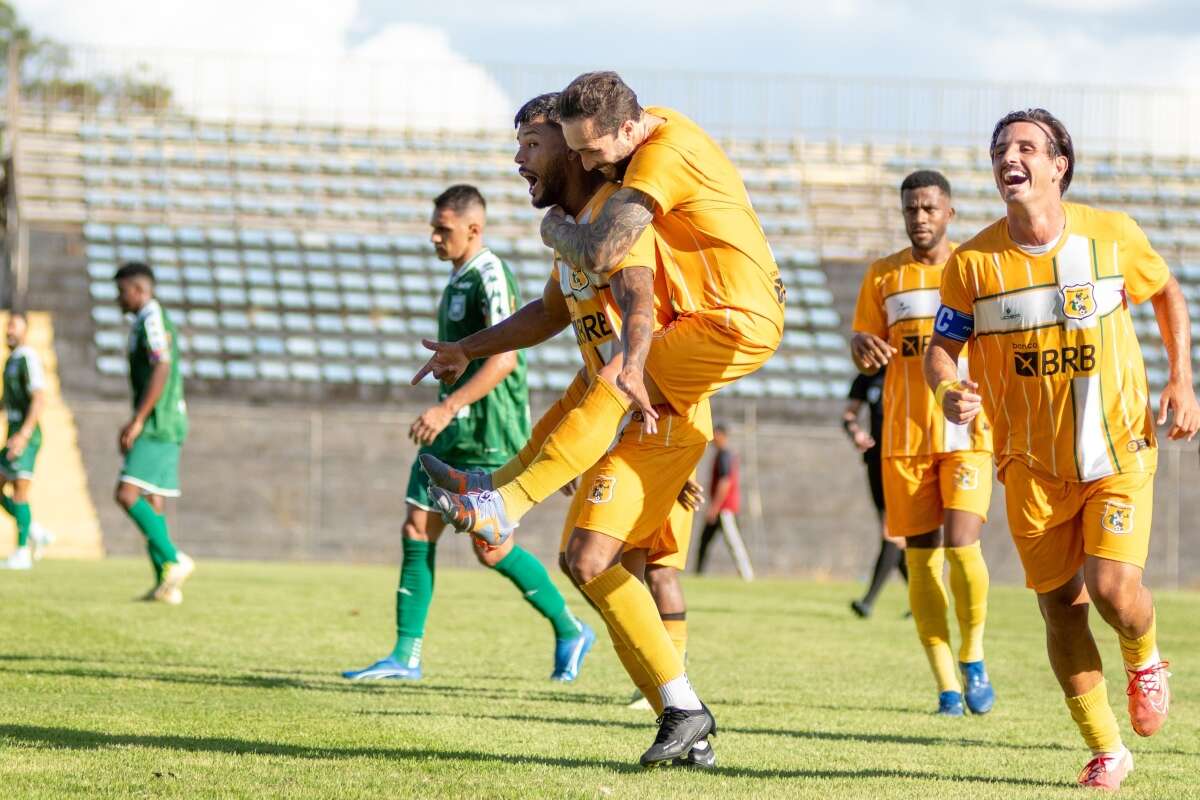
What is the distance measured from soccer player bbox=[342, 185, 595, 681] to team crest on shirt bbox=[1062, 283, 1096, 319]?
311 cm

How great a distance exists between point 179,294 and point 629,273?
20.0m

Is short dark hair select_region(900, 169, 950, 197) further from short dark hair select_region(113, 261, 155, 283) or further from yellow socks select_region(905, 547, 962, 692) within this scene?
short dark hair select_region(113, 261, 155, 283)

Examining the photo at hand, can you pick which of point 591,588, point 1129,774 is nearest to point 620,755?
point 591,588

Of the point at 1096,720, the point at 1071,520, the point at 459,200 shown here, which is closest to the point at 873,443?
the point at 459,200

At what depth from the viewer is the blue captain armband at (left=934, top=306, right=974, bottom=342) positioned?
4992mm

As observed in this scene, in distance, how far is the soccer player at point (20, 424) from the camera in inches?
543

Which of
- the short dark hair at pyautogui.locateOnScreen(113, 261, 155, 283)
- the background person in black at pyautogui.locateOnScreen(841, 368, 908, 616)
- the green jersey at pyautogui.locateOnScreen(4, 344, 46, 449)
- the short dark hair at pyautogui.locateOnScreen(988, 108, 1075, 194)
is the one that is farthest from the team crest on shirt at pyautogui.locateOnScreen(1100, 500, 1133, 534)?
the green jersey at pyautogui.locateOnScreen(4, 344, 46, 449)

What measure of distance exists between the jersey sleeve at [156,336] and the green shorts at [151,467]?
0.63 m

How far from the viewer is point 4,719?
5.38 metres

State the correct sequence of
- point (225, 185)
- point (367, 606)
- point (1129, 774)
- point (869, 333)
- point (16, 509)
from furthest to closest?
1. point (225, 185)
2. point (16, 509)
3. point (367, 606)
4. point (869, 333)
5. point (1129, 774)

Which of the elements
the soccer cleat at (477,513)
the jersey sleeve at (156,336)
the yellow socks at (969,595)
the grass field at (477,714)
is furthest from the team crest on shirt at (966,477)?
the jersey sleeve at (156,336)

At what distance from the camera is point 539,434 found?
4797 millimetres

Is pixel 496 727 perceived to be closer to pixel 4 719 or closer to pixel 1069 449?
pixel 4 719

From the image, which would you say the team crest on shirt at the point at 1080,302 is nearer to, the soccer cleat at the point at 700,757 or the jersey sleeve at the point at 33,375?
the soccer cleat at the point at 700,757
